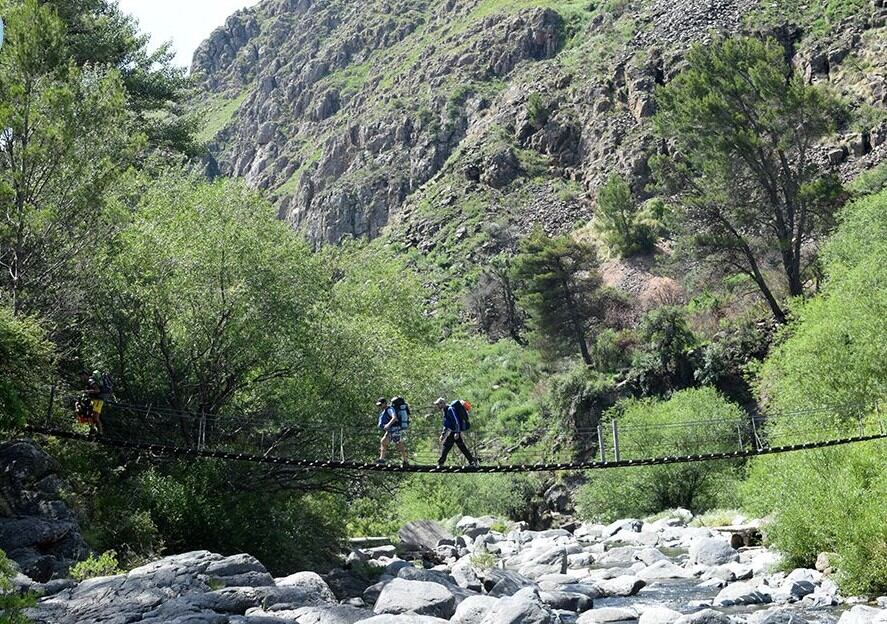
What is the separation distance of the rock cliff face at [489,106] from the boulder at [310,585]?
1705 inches

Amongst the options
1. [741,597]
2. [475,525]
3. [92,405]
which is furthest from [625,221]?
[92,405]

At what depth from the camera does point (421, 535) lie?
91.4 ft

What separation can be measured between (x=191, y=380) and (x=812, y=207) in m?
26.2

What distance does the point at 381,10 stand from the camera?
132500 mm

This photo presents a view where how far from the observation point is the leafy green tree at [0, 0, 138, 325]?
53.3ft

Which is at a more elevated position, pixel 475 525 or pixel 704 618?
pixel 704 618

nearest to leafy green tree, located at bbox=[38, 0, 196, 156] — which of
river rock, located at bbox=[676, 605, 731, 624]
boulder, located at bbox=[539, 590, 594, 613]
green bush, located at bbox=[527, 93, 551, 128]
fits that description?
boulder, located at bbox=[539, 590, 594, 613]

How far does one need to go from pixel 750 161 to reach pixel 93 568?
2934 centimetres

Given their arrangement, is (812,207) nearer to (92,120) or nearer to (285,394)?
(285,394)

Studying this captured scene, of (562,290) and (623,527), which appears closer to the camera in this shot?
(623,527)

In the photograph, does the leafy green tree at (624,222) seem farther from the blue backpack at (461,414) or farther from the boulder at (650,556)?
the blue backpack at (461,414)

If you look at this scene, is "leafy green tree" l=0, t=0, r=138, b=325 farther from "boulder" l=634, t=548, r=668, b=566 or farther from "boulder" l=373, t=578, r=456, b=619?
"boulder" l=634, t=548, r=668, b=566

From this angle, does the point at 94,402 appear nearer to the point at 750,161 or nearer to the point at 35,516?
the point at 35,516

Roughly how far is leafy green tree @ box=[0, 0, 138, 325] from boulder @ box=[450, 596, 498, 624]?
9233 millimetres
